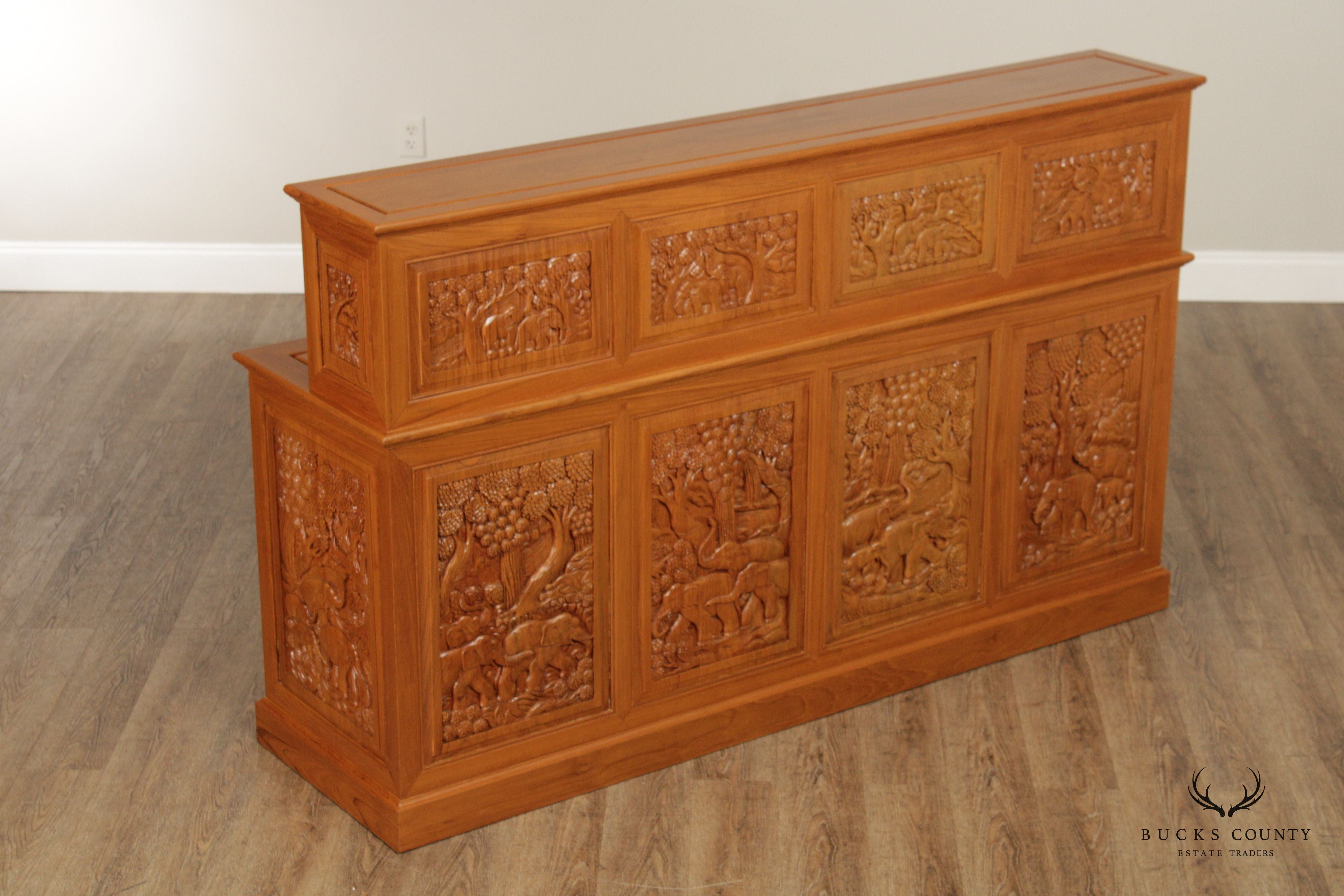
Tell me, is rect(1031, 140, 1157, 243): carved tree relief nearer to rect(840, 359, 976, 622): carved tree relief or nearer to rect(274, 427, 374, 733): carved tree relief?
rect(840, 359, 976, 622): carved tree relief

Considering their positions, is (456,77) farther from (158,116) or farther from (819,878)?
(819,878)

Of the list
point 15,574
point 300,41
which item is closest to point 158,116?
point 300,41

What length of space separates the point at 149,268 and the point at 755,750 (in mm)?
3316

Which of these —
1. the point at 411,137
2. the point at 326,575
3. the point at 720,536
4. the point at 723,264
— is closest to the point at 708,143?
the point at 723,264

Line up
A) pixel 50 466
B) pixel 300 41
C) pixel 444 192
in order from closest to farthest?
pixel 444 192, pixel 50 466, pixel 300 41

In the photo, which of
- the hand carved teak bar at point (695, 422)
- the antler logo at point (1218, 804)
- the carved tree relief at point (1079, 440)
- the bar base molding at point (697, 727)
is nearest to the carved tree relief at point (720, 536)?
the hand carved teak bar at point (695, 422)

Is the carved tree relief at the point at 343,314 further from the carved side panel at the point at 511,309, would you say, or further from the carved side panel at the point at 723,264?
the carved side panel at the point at 723,264

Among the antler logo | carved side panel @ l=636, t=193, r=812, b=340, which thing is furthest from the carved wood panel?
the antler logo

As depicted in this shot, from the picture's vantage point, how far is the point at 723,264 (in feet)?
9.52

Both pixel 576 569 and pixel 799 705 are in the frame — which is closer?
pixel 576 569

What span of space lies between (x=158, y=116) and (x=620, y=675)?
326 centimetres

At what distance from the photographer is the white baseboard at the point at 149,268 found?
18.4 ft

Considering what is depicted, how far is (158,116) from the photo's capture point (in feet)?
17.9

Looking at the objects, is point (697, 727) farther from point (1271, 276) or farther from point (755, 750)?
point (1271, 276)
